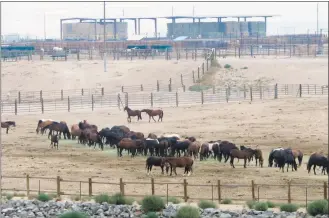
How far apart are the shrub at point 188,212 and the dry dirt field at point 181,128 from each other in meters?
2.88

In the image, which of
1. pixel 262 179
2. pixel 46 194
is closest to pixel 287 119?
pixel 262 179

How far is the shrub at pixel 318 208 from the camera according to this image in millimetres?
23562

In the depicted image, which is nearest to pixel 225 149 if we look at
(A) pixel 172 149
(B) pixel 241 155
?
(B) pixel 241 155

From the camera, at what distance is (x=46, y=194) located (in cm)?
2686

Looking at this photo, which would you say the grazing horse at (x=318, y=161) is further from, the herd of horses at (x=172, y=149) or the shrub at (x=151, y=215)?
the shrub at (x=151, y=215)

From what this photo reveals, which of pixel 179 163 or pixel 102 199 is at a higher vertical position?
pixel 179 163

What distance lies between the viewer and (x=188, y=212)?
2375 centimetres

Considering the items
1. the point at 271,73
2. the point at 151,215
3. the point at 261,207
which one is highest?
the point at 271,73

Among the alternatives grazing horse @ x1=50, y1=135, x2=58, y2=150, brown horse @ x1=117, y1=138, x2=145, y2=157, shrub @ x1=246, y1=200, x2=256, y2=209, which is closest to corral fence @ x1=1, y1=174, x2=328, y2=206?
shrub @ x1=246, y1=200, x2=256, y2=209

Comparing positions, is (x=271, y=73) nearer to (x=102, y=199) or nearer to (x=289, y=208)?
(x=102, y=199)

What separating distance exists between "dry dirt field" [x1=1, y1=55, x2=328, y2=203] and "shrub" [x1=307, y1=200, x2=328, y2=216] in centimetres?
238

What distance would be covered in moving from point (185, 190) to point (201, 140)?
14.0 m

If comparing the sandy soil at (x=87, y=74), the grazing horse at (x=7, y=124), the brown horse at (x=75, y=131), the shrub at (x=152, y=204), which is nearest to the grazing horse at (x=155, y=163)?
the shrub at (x=152, y=204)

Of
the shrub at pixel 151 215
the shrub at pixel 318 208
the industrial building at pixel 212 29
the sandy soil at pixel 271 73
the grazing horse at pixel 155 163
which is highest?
the industrial building at pixel 212 29
